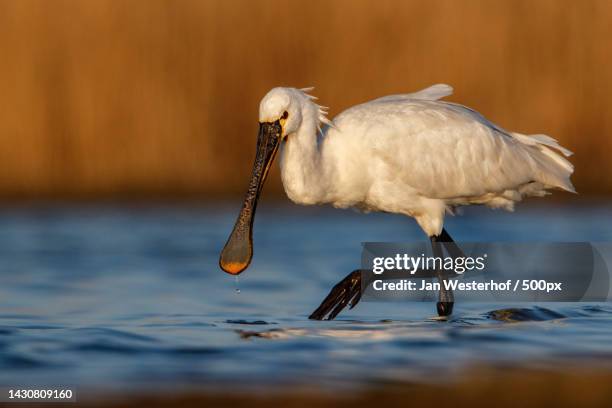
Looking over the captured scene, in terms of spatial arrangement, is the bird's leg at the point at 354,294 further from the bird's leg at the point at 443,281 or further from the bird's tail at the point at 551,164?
the bird's tail at the point at 551,164

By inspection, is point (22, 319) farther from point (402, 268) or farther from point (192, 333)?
point (402, 268)

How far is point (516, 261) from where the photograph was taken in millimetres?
11391

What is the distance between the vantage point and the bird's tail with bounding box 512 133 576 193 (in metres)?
9.41

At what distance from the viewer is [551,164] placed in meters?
9.55

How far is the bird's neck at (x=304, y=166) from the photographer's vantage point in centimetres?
851

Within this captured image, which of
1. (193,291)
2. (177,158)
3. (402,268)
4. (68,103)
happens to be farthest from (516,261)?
(68,103)

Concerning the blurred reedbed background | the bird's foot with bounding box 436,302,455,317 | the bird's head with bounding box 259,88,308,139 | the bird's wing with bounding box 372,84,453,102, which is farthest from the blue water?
the bird's wing with bounding box 372,84,453,102

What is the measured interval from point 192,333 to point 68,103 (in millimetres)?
5671

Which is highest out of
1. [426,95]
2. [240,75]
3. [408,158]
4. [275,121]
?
[240,75]

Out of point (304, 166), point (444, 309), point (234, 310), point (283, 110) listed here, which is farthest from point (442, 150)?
point (234, 310)

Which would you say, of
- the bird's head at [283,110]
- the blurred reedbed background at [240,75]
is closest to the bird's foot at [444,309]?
the bird's head at [283,110]

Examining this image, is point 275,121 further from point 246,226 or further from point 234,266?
point 234,266

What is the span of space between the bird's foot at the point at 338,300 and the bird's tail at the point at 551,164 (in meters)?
1.53

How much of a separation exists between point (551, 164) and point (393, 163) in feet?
4.21
